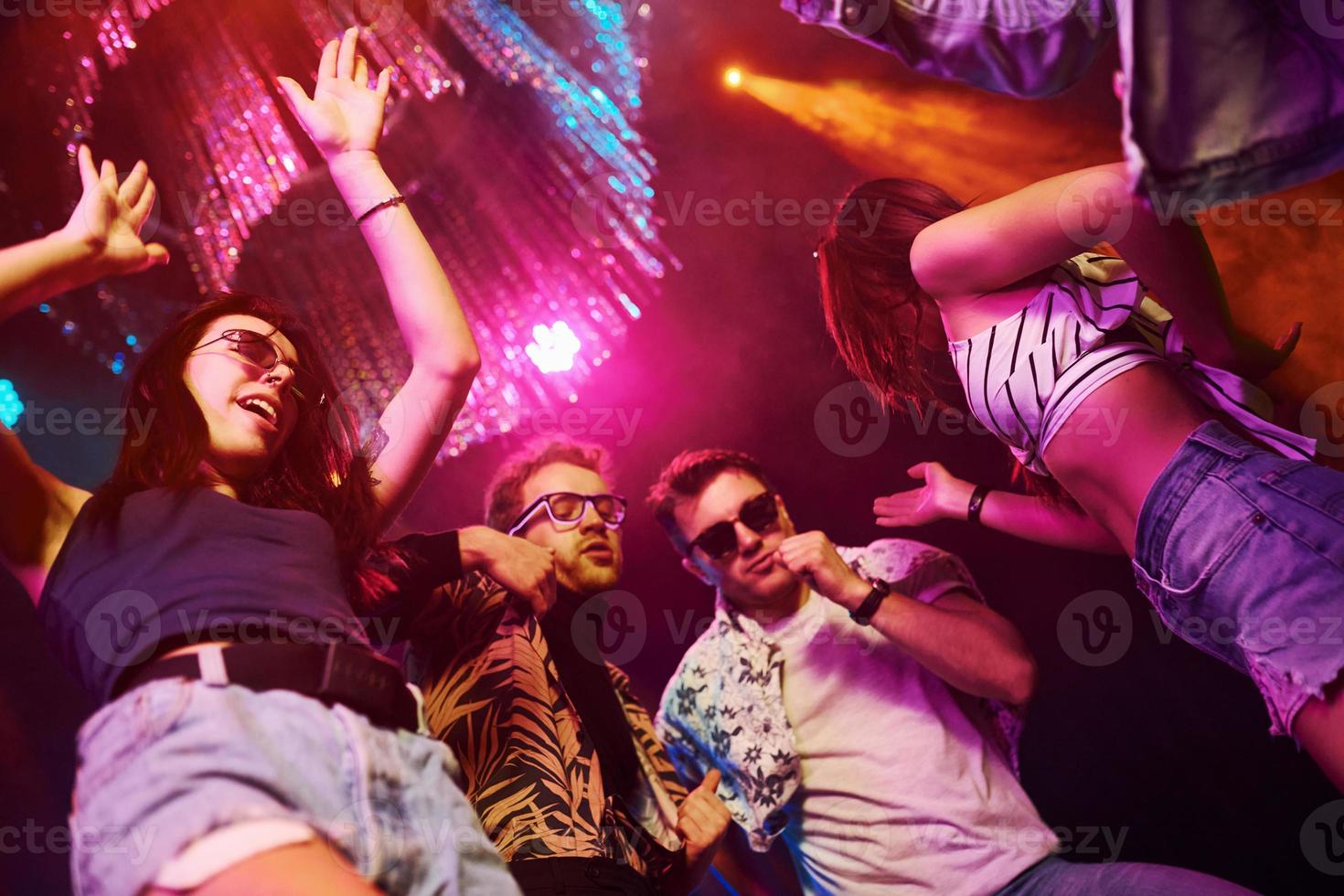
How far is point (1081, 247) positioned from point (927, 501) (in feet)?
3.60

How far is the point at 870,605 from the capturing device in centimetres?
233

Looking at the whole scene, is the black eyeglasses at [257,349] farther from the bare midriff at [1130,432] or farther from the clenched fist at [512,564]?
the bare midriff at [1130,432]

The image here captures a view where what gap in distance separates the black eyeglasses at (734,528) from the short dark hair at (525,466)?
0.42 metres

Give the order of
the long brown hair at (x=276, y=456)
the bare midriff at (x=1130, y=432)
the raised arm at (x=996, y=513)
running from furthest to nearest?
the raised arm at (x=996, y=513)
the bare midriff at (x=1130, y=432)
the long brown hair at (x=276, y=456)

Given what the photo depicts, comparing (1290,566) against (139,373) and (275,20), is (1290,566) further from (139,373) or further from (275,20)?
(275,20)

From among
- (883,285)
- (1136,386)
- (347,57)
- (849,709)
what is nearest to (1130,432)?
(1136,386)

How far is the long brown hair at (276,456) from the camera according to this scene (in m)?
1.67

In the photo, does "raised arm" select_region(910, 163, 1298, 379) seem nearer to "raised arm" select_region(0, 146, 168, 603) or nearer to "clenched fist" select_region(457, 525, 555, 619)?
"clenched fist" select_region(457, 525, 555, 619)

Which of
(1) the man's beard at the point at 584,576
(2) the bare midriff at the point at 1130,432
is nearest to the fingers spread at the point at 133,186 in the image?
(1) the man's beard at the point at 584,576

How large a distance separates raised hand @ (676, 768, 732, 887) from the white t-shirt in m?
0.23

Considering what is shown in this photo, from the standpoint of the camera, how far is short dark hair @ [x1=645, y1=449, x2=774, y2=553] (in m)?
2.71

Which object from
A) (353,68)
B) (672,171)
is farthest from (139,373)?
(672,171)

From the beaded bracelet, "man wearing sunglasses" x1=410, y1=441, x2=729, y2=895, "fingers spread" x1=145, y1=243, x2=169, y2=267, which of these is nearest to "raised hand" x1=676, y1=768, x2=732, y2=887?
"man wearing sunglasses" x1=410, y1=441, x2=729, y2=895

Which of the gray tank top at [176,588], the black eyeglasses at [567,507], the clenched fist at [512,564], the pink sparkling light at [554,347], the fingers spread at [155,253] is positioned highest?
the fingers spread at [155,253]
